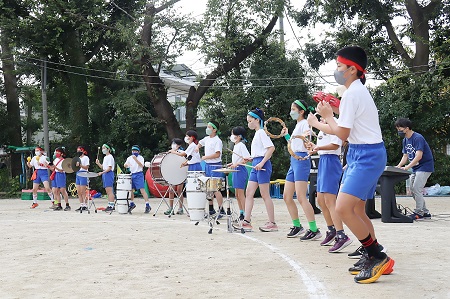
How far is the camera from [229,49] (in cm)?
2825

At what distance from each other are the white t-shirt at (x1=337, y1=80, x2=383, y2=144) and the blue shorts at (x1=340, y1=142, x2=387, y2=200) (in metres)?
0.08

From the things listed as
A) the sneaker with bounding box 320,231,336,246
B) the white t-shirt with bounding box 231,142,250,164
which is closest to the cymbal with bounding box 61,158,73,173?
the white t-shirt with bounding box 231,142,250,164

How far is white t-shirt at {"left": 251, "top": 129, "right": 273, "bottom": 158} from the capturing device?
1107 cm

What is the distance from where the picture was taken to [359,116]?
6.38 m

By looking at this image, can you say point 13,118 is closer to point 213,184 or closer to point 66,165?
point 66,165

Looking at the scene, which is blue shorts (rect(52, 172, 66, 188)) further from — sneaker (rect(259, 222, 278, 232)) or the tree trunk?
the tree trunk

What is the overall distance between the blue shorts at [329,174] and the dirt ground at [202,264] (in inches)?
32.9

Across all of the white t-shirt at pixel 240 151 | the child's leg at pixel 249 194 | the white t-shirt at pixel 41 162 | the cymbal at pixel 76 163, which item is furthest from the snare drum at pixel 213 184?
the white t-shirt at pixel 41 162

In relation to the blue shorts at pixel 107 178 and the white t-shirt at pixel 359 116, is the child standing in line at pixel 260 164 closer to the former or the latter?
the white t-shirt at pixel 359 116

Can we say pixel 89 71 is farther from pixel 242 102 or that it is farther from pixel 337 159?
pixel 337 159

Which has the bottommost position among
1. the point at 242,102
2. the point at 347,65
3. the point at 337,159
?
the point at 337,159

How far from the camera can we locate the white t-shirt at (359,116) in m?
6.30

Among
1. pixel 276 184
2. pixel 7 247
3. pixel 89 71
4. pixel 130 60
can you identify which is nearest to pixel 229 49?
pixel 130 60

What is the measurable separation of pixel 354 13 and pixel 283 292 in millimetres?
24272
